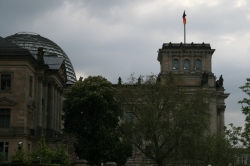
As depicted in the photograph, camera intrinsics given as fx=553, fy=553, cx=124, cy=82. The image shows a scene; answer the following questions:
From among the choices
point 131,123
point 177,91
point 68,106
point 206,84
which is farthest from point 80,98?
point 206,84

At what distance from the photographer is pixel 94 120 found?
83.4 m

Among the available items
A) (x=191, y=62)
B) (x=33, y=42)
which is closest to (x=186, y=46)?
(x=191, y=62)

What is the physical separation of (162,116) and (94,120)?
38.8 ft

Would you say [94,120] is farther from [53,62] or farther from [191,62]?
[191,62]

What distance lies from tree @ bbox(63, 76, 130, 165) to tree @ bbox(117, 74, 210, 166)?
3.76 metres

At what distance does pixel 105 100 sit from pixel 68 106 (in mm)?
6264

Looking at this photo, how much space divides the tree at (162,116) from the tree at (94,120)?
12.3ft

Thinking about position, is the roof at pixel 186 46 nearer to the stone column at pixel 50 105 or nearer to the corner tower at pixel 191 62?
the corner tower at pixel 191 62

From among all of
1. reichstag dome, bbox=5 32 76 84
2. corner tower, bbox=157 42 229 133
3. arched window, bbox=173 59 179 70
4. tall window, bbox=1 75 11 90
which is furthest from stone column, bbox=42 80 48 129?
arched window, bbox=173 59 179 70

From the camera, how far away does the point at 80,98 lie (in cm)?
8444

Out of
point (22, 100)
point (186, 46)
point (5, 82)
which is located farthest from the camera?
point (186, 46)

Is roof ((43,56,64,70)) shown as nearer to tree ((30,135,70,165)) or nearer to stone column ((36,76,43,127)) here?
stone column ((36,76,43,127))

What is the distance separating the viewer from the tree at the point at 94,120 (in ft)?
267

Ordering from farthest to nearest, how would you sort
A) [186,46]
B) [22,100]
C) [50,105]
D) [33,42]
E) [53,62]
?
1. [186,46]
2. [33,42]
3. [53,62]
4. [50,105]
5. [22,100]
